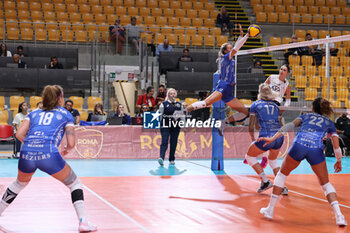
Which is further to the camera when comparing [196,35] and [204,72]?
[196,35]

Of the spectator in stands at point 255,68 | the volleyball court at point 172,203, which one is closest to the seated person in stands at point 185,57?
the spectator in stands at point 255,68

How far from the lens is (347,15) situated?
82.2 feet

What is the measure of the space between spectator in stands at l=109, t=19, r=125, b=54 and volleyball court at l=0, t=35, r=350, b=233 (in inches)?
338

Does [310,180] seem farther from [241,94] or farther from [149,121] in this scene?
[241,94]

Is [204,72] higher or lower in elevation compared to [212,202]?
higher

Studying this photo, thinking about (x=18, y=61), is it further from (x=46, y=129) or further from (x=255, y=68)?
(x=46, y=129)

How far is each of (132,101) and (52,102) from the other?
13001 mm

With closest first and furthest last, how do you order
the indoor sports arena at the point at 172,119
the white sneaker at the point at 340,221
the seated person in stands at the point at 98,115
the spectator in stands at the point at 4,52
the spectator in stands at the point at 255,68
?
the white sneaker at the point at 340,221 < the indoor sports arena at the point at 172,119 < the seated person in stands at the point at 98,115 < the spectator in stands at the point at 255,68 < the spectator in stands at the point at 4,52

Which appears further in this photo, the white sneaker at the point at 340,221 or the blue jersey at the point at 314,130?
the blue jersey at the point at 314,130

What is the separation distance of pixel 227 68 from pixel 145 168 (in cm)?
358

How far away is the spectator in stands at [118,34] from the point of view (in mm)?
19062

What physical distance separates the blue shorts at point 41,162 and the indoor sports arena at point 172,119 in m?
0.02

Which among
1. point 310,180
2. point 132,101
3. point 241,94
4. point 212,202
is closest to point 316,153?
point 212,202

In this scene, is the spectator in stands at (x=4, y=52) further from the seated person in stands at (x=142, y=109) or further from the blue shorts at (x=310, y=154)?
the blue shorts at (x=310, y=154)
